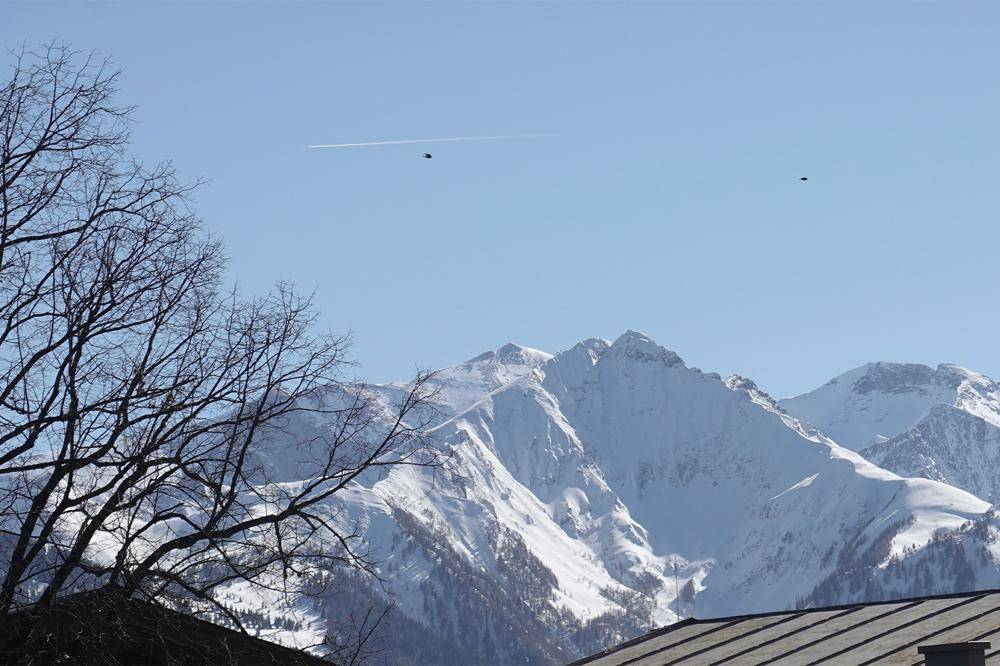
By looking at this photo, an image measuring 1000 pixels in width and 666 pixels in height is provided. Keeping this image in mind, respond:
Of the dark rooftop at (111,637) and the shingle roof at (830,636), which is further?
the shingle roof at (830,636)

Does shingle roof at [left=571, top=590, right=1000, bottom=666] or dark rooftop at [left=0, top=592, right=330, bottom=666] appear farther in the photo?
shingle roof at [left=571, top=590, right=1000, bottom=666]

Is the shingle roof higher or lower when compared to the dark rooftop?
higher

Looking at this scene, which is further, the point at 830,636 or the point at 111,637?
the point at 830,636

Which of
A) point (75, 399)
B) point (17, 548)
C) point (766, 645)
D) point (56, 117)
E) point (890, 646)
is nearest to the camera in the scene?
point (17, 548)

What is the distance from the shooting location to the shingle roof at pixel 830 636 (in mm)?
24688

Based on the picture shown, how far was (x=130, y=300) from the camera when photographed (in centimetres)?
1691

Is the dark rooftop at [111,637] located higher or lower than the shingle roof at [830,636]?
lower

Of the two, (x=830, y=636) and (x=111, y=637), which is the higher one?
(x=830, y=636)

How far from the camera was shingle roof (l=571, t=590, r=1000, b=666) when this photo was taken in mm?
24688

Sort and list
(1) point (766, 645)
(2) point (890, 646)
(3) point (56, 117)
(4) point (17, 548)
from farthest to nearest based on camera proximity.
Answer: (1) point (766, 645)
(2) point (890, 646)
(3) point (56, 117)
(4) point (17, 548)

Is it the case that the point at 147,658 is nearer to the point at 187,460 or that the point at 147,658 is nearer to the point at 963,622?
the point at 187,460

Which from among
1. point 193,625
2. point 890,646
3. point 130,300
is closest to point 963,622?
point 890,646

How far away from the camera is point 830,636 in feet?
89.6

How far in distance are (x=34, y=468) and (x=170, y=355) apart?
2493 mm
